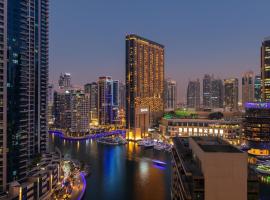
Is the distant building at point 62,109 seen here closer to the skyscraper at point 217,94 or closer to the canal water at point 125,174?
the canal water at point 125,174

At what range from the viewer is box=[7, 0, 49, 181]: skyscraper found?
18203 millimetres

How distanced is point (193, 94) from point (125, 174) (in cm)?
10023

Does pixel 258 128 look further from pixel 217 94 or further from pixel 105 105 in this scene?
pixel 217 94

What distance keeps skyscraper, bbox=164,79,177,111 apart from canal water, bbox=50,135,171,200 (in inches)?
2725

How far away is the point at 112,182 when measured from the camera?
76.2ft

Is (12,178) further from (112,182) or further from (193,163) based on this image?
(193,163)

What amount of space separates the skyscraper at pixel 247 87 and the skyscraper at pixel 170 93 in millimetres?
26143

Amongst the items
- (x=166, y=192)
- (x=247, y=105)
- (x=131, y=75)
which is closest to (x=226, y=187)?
(x=166, y=192)

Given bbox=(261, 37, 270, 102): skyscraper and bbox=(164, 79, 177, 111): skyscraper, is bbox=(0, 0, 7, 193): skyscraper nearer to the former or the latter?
bbox=(261, 37, 270, 102): skyscraper

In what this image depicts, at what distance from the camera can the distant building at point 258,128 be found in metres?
32.9

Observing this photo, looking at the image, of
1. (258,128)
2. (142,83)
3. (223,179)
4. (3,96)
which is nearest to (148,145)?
(258,128)

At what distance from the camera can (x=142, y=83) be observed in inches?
2175

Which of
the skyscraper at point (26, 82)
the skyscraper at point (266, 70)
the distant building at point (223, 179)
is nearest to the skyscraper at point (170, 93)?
the skyscraper at point (266, 70)

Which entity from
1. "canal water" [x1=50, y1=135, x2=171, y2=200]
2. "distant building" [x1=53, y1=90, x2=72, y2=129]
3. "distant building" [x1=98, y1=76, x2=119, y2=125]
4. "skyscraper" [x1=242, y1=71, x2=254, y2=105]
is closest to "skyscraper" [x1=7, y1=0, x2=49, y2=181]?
"canal water" [x1=50, y1=135, x2=171, y2=200]
